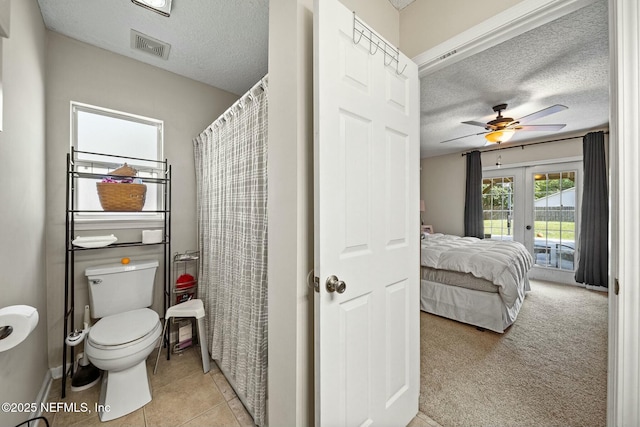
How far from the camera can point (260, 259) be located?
1.42 m

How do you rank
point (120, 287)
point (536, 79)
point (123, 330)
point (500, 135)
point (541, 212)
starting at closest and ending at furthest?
point (123, 330) → point (120, 287) → point (536, 79) → point (500, 135) → point (541, 212)

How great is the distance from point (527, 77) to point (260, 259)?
9.91ft

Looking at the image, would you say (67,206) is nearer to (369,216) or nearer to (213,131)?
(213,131)

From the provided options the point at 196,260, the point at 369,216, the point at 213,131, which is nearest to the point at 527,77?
the point at 369,216

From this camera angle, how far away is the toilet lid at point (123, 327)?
4.91ft

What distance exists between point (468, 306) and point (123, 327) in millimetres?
→ 3116

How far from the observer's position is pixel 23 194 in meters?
1.36

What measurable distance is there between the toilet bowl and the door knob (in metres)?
1.38

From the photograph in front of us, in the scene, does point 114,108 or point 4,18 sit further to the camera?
point 114,108

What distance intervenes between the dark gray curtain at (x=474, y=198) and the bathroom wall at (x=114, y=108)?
496cm

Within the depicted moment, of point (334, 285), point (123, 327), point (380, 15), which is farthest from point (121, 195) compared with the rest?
point (380, 15)

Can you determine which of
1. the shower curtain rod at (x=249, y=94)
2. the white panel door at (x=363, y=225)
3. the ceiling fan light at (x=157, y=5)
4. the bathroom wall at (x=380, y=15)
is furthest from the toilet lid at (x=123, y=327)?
the bathroom wall at (x=380, y=15)


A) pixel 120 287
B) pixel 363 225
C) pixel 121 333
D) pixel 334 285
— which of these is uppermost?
pixel 363 225

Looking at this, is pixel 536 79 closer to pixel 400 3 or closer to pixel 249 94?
pixel 400 3
